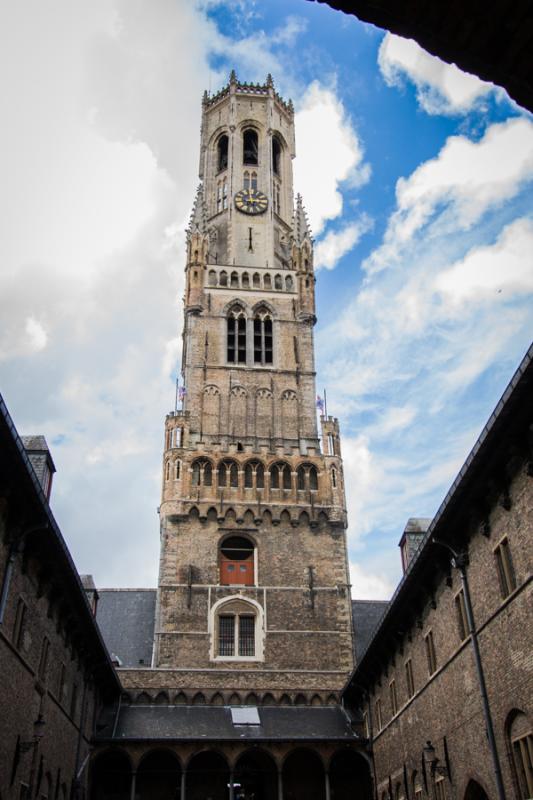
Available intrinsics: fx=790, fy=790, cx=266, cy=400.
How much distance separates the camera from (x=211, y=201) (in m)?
60.2

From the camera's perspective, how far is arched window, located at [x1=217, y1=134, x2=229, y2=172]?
62625 mm

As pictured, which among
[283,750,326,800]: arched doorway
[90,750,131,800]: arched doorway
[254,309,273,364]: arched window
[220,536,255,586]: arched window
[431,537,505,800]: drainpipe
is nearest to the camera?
[431,537,505,800]: drainpipe

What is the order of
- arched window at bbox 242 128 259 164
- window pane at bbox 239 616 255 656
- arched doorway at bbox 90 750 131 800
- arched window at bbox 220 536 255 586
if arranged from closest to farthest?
arched doorway at bbox 90 750 131 800 → window pane at bbox 239 616 255 656 → arched window at bbox 220 536 255 586 → arched window at bbox 242 128 259 164

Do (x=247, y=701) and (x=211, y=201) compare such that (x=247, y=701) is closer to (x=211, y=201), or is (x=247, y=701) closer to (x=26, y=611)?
(x=26, y=611)

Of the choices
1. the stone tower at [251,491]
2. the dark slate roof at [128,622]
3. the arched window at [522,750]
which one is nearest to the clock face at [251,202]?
the stone tower at [251,491]

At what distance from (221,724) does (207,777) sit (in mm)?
2274

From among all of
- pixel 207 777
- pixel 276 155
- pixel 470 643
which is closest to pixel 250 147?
pixel 276 155

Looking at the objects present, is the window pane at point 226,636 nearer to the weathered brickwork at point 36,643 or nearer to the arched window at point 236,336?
the weathered brickwork at point 36,643

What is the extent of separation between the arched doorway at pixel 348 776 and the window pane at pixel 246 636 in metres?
6.77

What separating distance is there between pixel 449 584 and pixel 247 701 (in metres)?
20.0

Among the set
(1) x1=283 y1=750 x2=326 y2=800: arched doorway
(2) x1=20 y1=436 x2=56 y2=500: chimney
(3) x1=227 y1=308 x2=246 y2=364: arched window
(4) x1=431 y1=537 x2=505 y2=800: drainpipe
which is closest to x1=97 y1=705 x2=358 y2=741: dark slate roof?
(1) x1=283 y1=750 x2=326 y2=800: arched doorway

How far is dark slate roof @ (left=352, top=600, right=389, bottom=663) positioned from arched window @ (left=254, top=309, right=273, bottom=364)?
1597cm

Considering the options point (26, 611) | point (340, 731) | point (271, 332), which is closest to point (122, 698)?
point (340, 731)

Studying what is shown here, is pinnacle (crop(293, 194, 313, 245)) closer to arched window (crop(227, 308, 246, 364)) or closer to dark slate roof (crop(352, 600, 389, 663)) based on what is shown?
arched window (crop(227, 308, 246, 364))
